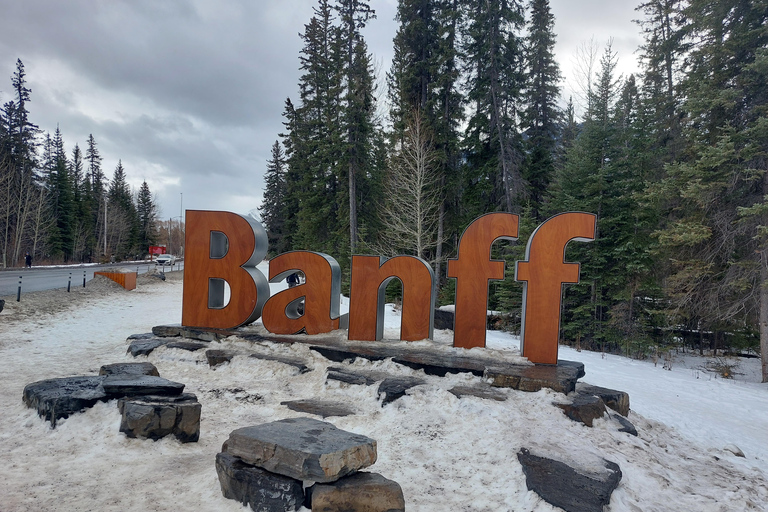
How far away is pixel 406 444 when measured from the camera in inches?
185

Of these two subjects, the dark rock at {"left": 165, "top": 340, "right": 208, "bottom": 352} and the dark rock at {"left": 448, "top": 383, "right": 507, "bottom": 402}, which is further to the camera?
the dark rock at {"left": 165, "top": 340, "right": 208, "bottom": 352}

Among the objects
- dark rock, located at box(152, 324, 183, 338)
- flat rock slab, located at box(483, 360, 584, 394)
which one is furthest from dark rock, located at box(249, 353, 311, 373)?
flat rock slab, located at box(483, 360, 584, 394)

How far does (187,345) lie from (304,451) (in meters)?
6.14

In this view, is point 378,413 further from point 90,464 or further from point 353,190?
point 353,190

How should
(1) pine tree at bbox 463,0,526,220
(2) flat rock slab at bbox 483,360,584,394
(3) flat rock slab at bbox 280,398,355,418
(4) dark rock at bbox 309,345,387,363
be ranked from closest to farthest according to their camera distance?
1. (3) flat rock slab at bbox 280,398,355,418
2. (2) flat rock slab at bbox 483,360,584,394
3. (4) dark rock at bbox 309,345,387,363
4. (1) pine tree at bbox 463,0,526,220

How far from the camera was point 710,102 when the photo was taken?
11.6 meters

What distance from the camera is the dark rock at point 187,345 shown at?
8.23 m

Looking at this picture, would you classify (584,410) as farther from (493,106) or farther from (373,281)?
(493,106)

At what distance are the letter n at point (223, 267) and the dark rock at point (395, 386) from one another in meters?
4.12

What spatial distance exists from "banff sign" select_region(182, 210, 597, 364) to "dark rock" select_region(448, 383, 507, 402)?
4.99 feet

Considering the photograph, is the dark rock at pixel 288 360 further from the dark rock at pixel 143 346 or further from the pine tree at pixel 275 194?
the pine tree at pixel 275 194

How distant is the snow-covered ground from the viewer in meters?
3.56

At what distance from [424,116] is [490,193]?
16.1 ft

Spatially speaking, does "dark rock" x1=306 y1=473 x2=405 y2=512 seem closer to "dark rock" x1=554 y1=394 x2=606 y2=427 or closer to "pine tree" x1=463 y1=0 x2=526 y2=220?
"dark rock" x1=554 y1=394 x2=606 y2=427
